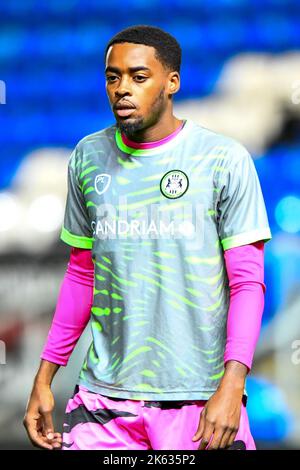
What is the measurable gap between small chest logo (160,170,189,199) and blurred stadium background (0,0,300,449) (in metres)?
1.88

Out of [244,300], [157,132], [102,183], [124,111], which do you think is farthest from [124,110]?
[244,300]

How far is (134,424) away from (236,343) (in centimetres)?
36

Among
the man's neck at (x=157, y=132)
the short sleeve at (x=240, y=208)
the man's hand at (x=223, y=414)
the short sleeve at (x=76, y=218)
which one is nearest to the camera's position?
the man's hand at (x=223, y=414)

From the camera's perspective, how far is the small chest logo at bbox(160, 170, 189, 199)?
2.78m

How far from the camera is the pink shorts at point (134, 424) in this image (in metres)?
2.73

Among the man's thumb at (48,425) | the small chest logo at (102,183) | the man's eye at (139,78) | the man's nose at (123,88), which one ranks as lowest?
the man's thumb at (48,425)

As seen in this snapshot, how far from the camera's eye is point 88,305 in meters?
2.99

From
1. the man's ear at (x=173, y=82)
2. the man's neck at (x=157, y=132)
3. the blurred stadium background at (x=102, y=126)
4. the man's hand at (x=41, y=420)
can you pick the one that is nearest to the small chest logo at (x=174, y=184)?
the man's neck at (x=157, y=132)

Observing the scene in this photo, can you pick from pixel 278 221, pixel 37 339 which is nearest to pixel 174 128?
pixel 278 221

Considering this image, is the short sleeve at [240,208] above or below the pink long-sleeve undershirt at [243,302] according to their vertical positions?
above

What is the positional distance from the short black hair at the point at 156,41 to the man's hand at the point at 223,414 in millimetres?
834

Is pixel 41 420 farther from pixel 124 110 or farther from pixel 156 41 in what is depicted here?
pixel 156 41

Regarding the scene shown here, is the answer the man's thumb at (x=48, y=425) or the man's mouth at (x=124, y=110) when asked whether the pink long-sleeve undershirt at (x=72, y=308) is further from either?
the man's mouth at (x=124, y=110)

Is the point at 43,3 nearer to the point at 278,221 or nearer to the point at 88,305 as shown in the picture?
the point at 278,221
